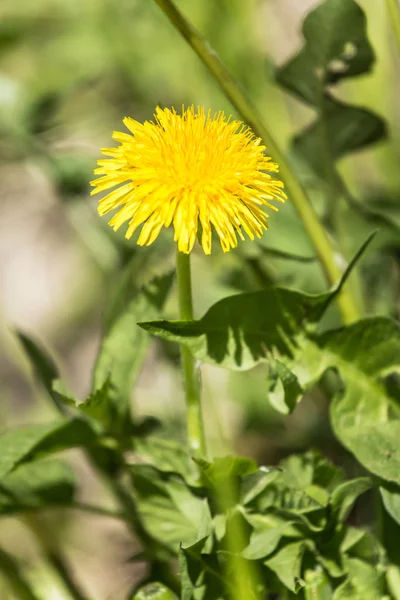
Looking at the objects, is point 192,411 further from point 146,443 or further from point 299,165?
point 299,165

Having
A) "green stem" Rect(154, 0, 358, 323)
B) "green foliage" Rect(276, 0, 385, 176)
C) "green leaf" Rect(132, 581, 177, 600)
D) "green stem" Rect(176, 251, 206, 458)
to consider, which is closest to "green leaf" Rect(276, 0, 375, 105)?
"green foliage" Rect(276, 0, 385, 176)

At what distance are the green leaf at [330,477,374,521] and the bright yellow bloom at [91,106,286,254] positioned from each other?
0.25 metres

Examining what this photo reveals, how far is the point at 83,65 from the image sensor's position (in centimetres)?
174

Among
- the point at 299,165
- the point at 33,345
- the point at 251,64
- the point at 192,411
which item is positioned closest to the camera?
the point at 192,411

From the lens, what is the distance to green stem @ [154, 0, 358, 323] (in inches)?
27.0

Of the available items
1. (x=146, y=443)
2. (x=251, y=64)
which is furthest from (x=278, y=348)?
(x=251, y=64)

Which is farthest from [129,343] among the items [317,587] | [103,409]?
[317,587]

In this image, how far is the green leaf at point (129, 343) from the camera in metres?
0.78

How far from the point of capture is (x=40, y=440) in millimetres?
734

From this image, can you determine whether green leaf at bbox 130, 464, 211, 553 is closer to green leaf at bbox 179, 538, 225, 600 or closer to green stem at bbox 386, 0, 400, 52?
green leaf at bbox 179, 538, 225, 600

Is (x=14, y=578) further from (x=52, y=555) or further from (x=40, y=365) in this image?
(x=40, y=365)

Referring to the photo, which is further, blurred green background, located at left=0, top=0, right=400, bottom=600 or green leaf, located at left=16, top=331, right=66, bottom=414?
blurred green background, located at left=0, top=0, right=400, bottom=600

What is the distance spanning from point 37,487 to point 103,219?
65cm

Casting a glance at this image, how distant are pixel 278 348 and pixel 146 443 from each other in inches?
6.9
